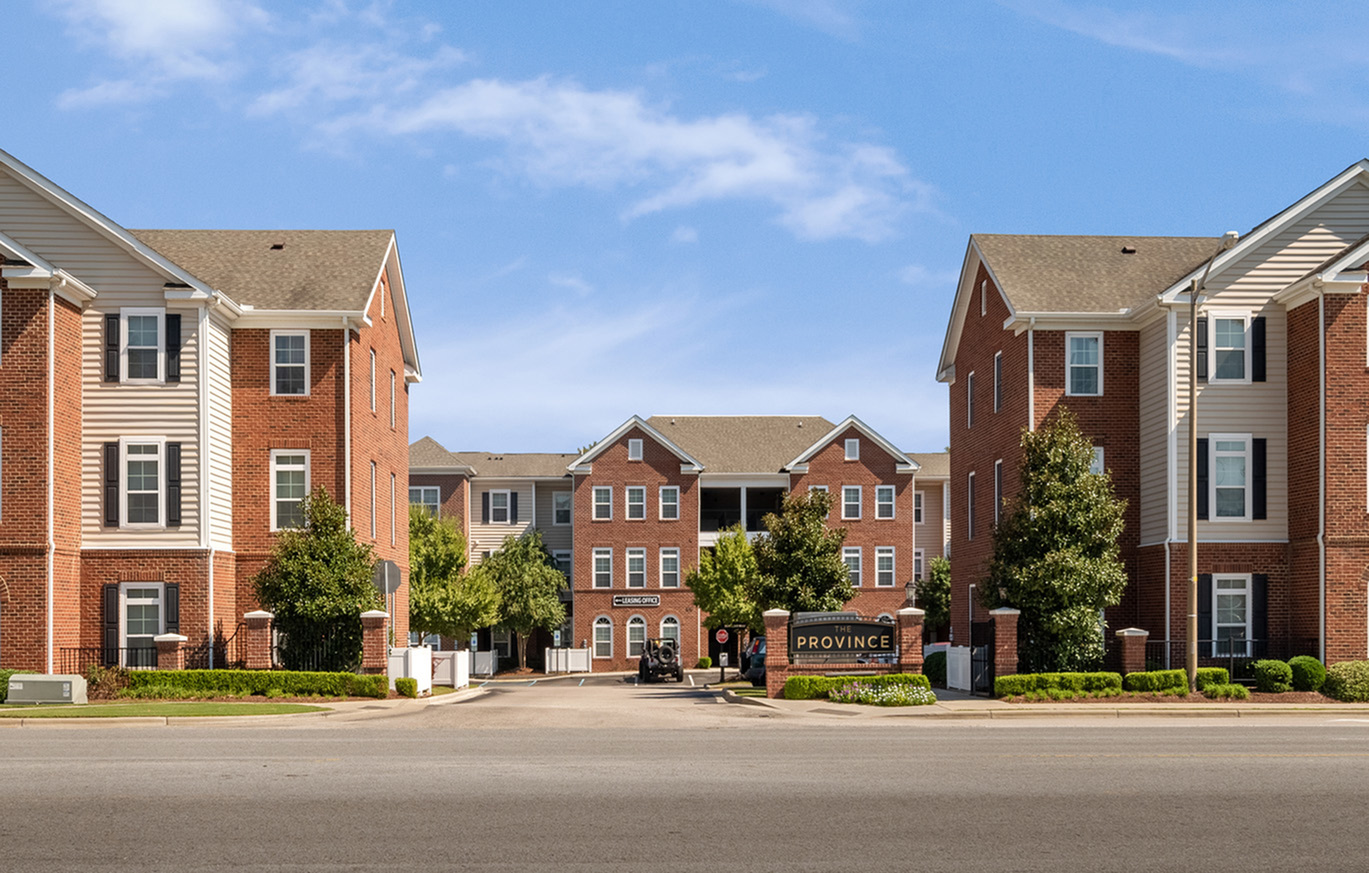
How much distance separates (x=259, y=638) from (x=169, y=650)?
2.05 meters

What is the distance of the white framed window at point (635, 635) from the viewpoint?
65.2 m

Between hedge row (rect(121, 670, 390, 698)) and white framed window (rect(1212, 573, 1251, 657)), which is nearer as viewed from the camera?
hedge row (rect(121, 670, 390, 698))

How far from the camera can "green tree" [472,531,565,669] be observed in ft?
204

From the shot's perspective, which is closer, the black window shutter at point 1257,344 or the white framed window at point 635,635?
the black window shutter at point 1257,344

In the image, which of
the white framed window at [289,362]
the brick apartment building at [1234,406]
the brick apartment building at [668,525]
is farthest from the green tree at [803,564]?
the brick apartment building at [668,525]

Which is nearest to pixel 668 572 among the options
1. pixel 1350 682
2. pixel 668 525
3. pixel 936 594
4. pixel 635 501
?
pixel 668 525

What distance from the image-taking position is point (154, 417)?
3300 cm

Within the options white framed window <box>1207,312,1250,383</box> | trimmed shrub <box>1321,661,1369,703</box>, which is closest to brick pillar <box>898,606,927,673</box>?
trimmed shrub <box>1321,661,1369,703</box>

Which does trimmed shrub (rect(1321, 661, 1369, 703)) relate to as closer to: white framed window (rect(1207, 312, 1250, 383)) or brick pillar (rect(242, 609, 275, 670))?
white framed window (rect(1207, 312, 1250, 383))

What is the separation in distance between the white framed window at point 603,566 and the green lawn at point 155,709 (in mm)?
37437

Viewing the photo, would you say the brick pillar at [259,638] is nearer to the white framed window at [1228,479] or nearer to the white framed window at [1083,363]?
the white framed window at [1083,363]

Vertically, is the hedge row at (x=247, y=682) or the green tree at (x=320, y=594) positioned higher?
the green tree at (x=320, y=594)

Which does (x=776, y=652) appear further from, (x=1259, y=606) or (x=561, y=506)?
(x=561, y=506)

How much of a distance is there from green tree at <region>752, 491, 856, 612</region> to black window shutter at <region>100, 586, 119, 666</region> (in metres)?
18.2
